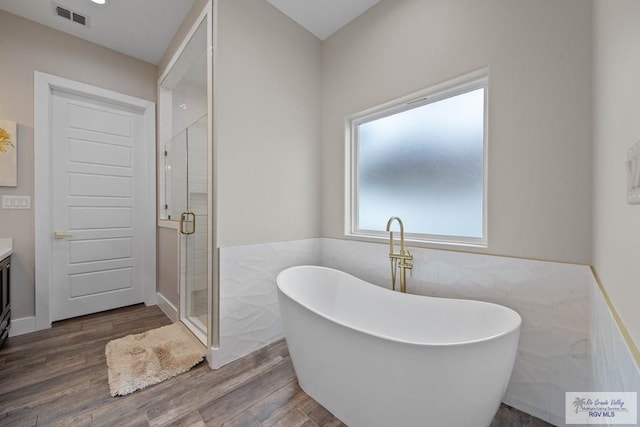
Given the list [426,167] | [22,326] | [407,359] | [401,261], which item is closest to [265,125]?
[426,167]

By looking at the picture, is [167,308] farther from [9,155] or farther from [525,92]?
[525,92]

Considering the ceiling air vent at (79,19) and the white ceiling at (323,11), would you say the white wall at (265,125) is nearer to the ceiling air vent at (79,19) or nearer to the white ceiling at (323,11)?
the white ceiling at (323,11)

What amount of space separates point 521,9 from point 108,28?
345 cm

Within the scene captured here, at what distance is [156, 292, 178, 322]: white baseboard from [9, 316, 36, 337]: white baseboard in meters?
1.00

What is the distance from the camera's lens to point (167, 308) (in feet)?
9.13

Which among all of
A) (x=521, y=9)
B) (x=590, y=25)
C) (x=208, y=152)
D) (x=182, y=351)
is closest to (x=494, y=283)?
(x=590, y=25)

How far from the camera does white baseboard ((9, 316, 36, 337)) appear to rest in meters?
2.26

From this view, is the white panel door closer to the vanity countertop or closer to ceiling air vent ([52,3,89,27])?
the vanity countertop

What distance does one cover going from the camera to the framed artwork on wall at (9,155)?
219cm

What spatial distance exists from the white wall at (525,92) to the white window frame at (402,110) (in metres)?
0.05

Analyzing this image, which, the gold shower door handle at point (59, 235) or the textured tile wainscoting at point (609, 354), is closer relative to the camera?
the textured tile wainscoting at point (609, 354)

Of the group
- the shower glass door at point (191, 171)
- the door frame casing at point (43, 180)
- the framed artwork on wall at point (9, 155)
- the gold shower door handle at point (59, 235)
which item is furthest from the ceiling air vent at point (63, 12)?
the gold shower door handle at point (59, 235)

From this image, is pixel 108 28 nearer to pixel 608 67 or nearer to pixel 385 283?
pixel 385 283

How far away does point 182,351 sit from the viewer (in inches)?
79.3
